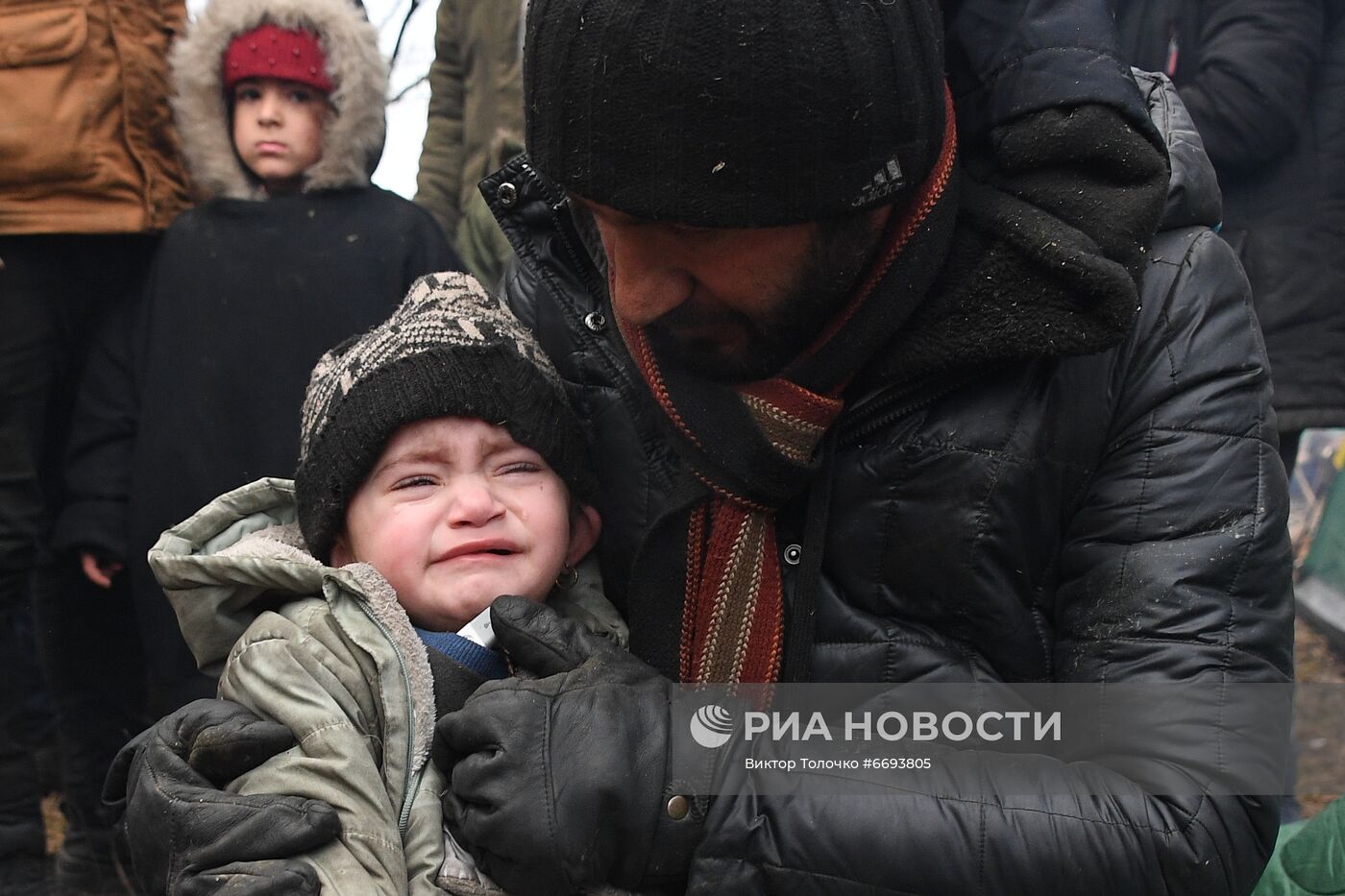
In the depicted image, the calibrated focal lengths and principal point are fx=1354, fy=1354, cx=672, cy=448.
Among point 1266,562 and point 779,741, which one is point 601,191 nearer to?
point 779,741

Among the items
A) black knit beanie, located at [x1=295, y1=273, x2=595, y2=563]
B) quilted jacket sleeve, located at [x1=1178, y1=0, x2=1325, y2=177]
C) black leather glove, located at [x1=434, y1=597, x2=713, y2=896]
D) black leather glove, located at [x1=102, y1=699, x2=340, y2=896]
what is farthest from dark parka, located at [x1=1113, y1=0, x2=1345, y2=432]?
black leather glove, located at [x1=102, y1=699, x2=340, y2=896]

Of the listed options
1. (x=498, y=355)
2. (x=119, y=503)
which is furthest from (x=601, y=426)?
(x=119, y=503)

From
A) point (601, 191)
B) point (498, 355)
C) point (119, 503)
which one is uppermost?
point (601, 191)

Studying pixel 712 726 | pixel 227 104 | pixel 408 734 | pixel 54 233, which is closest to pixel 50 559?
pixel 54 233

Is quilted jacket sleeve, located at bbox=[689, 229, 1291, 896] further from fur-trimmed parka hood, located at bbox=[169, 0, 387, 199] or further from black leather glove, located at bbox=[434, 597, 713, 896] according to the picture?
fur-trimmed parka hood, located at bbox=[169, 0, 387, 199]

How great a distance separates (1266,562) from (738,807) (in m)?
0.65

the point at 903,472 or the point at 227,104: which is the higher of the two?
the point at 227,104

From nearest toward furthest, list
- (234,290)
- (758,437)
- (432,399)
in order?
(758,437)
(432,399)
(234,290)

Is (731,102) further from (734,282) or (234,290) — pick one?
(234,290)

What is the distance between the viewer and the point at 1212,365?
1562mm

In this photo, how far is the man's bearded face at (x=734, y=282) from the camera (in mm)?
1454

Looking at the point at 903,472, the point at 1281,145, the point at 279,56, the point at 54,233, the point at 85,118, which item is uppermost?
the point at 279,56

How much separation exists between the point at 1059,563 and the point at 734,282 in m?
0.53

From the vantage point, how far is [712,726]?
63.1 inches
